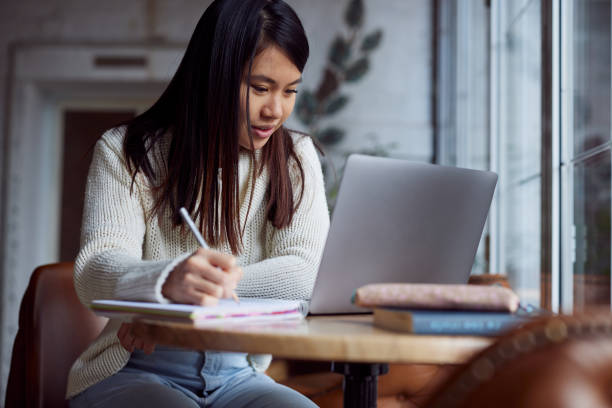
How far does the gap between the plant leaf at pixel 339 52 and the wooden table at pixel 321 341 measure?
138 inches

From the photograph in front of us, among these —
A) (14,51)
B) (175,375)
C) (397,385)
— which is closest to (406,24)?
(14,51)

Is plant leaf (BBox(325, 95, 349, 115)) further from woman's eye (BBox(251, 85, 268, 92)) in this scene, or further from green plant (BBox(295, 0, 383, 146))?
woman's eye (BBox(251, 85, 268, 92))

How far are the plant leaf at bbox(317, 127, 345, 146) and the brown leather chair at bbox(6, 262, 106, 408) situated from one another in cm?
259

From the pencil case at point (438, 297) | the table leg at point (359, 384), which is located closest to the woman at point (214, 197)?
the table leg at point (359, 384)

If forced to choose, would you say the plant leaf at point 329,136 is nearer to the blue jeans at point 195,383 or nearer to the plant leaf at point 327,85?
the plant leaf at point 327,85

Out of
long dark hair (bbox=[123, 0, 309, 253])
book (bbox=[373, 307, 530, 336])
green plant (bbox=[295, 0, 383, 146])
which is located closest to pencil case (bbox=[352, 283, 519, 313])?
book (bbox=[373, 307, 530, 336])

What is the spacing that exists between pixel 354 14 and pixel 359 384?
354 cm

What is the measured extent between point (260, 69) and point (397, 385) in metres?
1.10

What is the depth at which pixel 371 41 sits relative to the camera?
4176mm

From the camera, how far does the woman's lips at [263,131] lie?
1.29 m

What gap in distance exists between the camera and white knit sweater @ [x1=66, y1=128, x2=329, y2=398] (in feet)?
3.33

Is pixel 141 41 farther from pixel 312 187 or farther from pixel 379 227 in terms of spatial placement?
pixel 379 227

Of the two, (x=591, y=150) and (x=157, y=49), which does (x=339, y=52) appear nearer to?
(x=157, y=49)

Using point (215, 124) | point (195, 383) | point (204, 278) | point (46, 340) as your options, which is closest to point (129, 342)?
point (195, 383)
